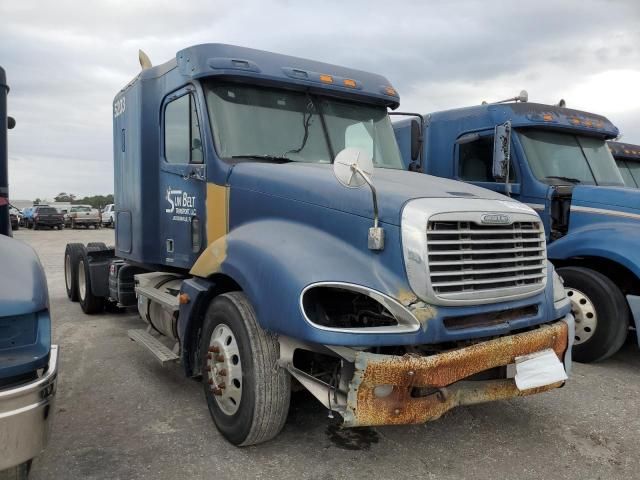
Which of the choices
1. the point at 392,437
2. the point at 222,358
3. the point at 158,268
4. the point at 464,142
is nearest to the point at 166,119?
the point at 158,268

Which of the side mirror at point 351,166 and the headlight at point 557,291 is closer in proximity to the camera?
the side mirror at point 351,166

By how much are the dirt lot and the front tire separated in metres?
0.19

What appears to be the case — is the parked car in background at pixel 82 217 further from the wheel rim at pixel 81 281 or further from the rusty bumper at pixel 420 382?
the rusty bumper at pixel 420 382

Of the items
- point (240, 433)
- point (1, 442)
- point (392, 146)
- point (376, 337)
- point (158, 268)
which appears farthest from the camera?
point (158, 268)

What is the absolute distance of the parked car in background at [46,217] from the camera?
1367 inches

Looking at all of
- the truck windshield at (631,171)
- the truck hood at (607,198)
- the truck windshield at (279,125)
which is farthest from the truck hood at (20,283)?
the truck windshield at (631,171)

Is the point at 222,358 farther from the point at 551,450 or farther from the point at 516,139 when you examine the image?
the point at 516,139

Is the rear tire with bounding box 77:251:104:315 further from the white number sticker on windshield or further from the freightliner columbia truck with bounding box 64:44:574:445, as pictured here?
the freightliner columbia truck with bounding box 64:44:574:445

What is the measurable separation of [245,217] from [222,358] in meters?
1.01

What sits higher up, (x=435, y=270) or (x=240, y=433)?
(x=435, y=270)

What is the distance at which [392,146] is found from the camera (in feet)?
16.2

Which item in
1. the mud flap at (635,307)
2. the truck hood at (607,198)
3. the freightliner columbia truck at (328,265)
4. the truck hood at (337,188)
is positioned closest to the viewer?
the freightliner columbia truck at (328,265)

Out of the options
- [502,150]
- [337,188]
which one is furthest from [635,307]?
[337,188]

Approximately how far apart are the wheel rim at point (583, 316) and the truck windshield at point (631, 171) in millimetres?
5568
